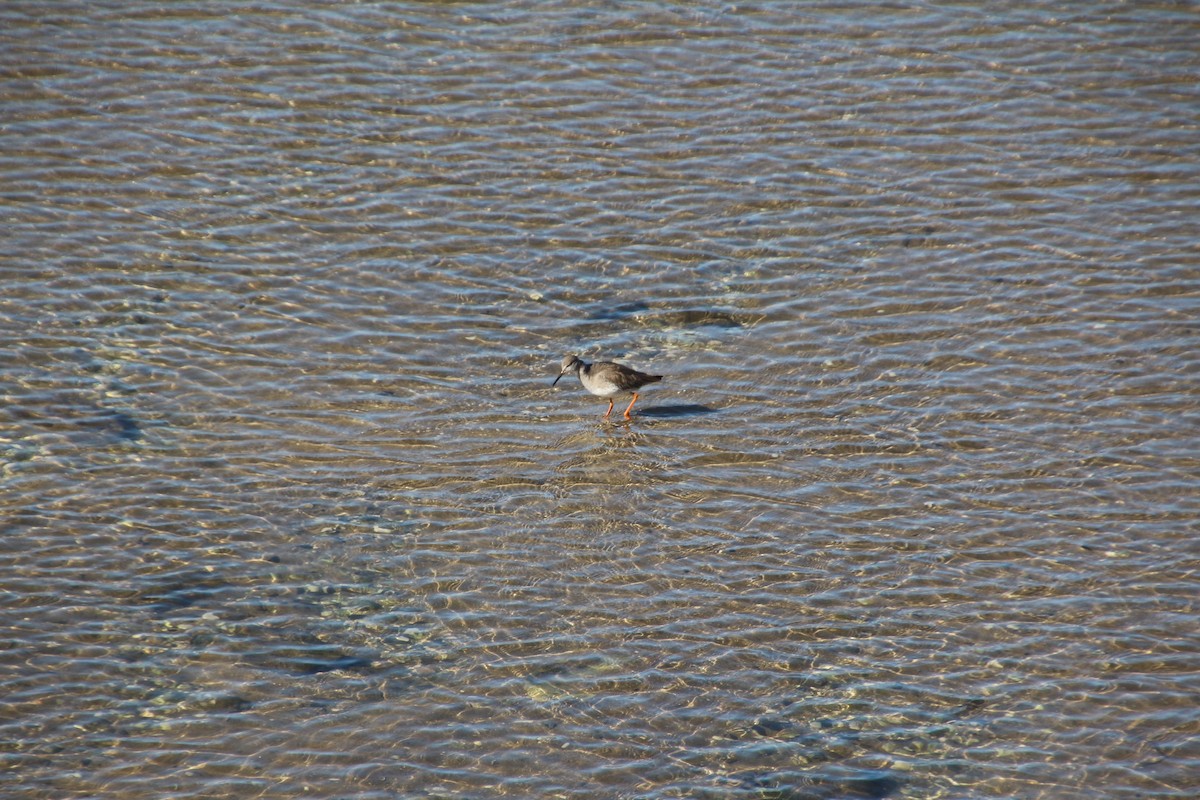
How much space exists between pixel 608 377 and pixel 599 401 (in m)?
0.93

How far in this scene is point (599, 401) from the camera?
42.0 ft

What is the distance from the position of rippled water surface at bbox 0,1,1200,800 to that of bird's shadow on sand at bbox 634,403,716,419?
0.06 m

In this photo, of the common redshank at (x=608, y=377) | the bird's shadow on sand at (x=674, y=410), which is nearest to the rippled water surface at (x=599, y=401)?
the bird's shadow on sand at (x=674, y=410)

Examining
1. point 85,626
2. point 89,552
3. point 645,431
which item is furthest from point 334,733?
point 645,431

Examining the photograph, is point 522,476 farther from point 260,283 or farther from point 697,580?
point 260,283

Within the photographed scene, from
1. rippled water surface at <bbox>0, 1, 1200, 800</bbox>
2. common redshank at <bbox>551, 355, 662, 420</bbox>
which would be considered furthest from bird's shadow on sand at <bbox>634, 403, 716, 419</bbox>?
common redshank at <bbox>551, 355, 662, 420</bbox>

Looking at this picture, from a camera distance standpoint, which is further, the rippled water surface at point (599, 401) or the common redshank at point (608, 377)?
the common redshank at point (608, 377)

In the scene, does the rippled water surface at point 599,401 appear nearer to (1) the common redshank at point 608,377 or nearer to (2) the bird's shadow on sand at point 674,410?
(2) the bird's shadow on sand at point 674,410

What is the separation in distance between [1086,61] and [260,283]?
11.9 m

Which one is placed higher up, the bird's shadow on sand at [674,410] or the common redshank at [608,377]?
the common redshank at [608,377]

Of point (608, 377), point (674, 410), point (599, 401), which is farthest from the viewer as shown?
point (599, 401)

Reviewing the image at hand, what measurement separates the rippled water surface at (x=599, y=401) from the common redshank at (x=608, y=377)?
470mm

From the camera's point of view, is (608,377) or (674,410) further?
(674,410)

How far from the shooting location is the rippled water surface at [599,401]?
8812 mm
